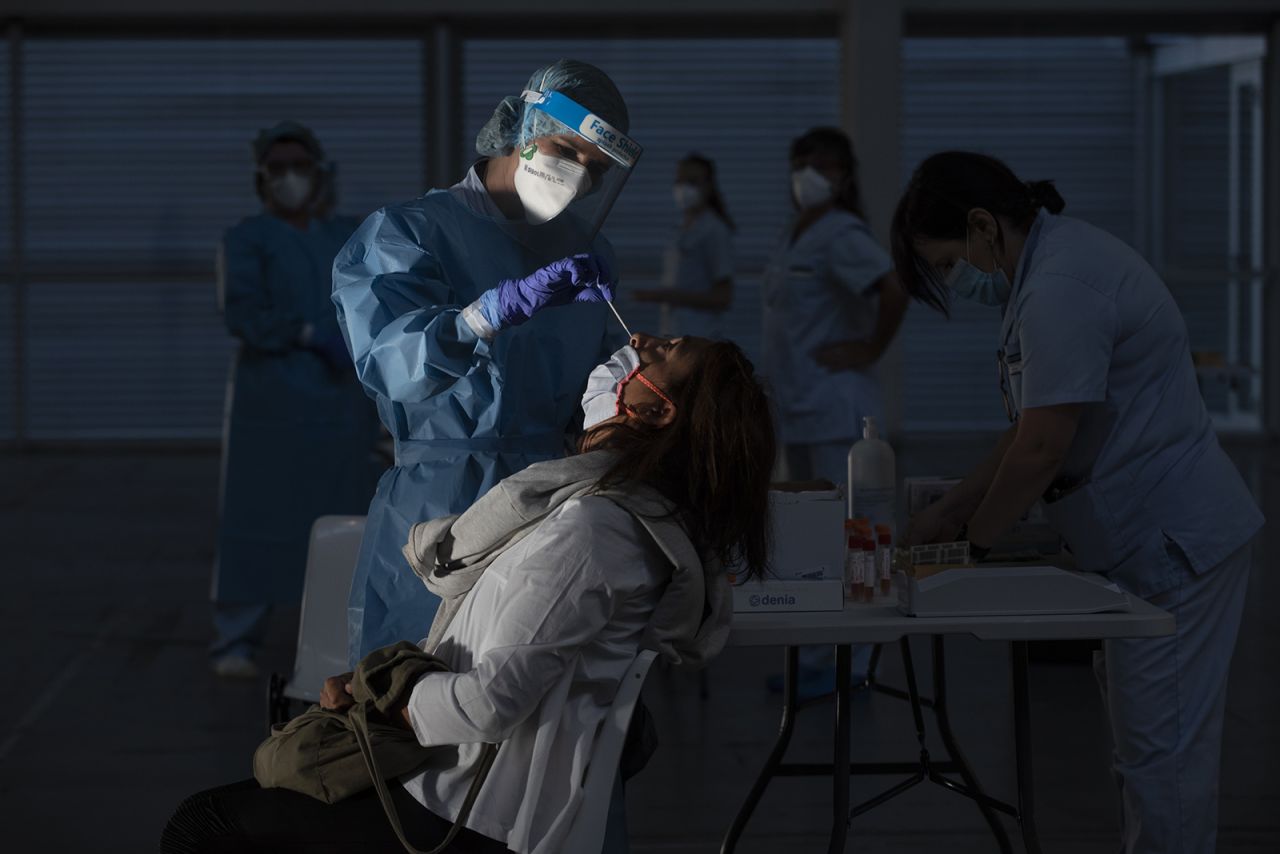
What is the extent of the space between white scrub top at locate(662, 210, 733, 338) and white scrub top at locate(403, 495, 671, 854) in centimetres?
464

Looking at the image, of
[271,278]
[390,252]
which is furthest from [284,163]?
[390,252]

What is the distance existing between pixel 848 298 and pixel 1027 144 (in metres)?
5.86

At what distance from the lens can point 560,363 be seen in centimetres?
250

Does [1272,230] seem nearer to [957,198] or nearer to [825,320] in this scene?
[825,320]

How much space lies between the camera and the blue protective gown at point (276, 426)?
4.57 m

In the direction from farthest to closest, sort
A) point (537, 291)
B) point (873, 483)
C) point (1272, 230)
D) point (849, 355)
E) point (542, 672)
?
point (1272, 230) < point (849, 355) < point (873, 483) < point (537, 291) < point (542, 672)

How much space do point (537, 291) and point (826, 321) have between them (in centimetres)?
223

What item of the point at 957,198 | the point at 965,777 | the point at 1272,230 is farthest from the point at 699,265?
the point at 1272,230

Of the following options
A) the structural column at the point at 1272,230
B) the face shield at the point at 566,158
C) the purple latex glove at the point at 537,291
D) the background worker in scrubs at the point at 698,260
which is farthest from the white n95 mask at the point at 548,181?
the structural column at the point at 1272,230

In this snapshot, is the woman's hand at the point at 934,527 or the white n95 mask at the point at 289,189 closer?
the woman's hand at the point at 934,527

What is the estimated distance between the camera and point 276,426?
4.61 metres

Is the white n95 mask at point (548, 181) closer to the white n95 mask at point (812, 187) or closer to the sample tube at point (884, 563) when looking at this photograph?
the sample tube at point (884, 563)

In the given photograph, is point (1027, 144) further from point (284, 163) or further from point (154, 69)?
point (284, 163)

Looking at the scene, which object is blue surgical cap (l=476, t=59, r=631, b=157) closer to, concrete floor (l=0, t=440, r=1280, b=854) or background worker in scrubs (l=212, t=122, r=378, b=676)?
concrete floor (l=0, t=440, r=1280, b=854)
